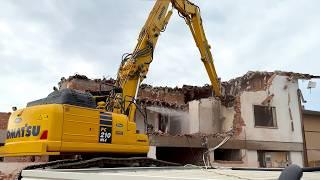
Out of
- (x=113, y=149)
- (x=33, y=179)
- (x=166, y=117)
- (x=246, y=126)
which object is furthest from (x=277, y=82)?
(x=33, y=179)

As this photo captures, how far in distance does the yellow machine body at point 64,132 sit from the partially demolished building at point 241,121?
11202 mm

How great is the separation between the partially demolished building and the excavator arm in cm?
704

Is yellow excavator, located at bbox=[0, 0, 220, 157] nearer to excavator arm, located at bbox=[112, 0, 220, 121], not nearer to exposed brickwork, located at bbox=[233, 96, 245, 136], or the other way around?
excavator arm, located at bbox=[112, 0, 220, 121]

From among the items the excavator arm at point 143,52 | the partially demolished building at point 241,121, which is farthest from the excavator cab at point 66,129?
the partially demolished building at point 241,121

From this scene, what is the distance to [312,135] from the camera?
76.0 ft

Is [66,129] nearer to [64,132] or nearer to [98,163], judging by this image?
[64,132]

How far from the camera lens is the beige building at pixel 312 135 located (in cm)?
2260

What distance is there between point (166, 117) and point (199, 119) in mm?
2679

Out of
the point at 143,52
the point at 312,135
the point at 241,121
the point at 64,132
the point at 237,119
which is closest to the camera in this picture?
the point at 64,132

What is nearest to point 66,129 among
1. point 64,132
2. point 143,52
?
point 64,132

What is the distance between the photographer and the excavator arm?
11219 mm

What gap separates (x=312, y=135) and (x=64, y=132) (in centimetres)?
1952

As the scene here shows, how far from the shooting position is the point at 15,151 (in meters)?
7.80

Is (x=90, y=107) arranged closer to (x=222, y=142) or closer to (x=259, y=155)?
(x=222, y=142)
